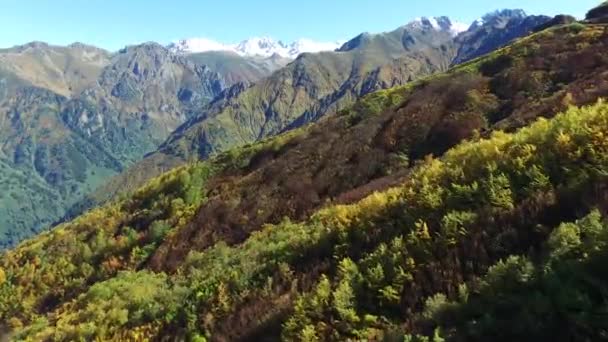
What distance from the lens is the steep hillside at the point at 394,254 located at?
A: 313 inches

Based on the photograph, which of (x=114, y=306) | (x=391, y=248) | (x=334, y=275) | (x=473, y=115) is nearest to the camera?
(x=391, y=248)

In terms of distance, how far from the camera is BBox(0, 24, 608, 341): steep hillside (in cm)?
795

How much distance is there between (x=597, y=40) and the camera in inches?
1276

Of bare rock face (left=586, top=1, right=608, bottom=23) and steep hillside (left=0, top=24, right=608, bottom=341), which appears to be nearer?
steep hillside (left=0, top=24, right=608, bottom=341)

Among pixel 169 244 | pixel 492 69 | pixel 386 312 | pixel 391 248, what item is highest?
pixel 492 69

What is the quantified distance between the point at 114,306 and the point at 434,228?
9789 mm

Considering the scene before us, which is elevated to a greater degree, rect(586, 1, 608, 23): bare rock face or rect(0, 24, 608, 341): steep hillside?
rect(586, 1, 608, 23): bare rock face

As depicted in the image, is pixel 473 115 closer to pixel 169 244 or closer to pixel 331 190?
pixel 331 190

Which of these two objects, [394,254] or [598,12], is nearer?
[394,254]

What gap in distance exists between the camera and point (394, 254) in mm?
10203

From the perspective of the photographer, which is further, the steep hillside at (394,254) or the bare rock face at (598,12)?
the bare rock face at (598,12)

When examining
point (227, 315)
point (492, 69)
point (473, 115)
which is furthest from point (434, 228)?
point (492, 69)

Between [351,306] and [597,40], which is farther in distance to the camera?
[597,40]

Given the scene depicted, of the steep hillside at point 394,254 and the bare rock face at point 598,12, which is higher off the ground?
the bare rock face at point 598,12
